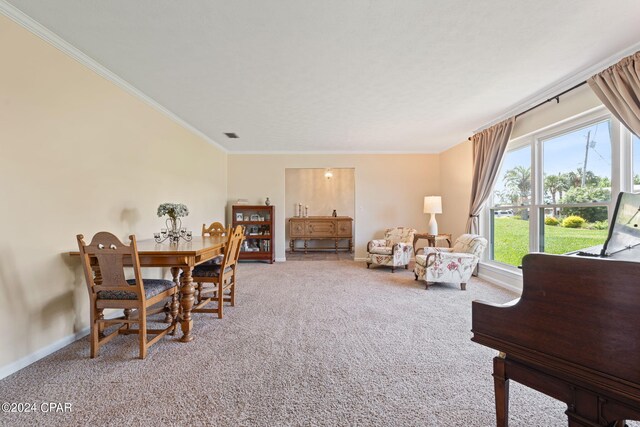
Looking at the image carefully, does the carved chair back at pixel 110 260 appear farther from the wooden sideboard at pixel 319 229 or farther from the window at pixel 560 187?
the wooden sideboard at pixel 319 229

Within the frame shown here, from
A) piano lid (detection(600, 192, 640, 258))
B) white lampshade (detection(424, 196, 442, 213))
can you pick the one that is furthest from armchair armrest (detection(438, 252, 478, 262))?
piano lid (detection(600, 192, 640, 258))

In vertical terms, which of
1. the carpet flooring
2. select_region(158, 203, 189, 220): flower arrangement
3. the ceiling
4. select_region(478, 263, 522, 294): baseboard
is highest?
the ceiling

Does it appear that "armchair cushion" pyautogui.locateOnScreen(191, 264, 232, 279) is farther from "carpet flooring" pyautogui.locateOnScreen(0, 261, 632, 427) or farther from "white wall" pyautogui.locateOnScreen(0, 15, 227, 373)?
"white wall" pyautogui.locateOnScreen(0, 15, 227, 373)

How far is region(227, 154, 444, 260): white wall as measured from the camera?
19.7ft

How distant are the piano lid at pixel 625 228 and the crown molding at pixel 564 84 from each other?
73.7 inches

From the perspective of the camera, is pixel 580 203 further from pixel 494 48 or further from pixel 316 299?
pixel 316 299

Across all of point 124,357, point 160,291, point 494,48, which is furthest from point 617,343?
point 124,357

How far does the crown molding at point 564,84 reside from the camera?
7.54ft

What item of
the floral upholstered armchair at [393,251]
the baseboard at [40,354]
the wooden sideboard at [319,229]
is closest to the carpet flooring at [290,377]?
the baseboard at [40,354]

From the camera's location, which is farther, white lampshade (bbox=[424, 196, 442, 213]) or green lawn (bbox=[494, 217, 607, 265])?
white lampshade (bbox=[424, 196, 442, 213])

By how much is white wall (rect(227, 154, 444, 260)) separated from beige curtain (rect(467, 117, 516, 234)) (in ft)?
5.13

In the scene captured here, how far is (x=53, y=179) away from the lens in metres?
2.10

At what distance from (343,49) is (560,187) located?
314 centimetres

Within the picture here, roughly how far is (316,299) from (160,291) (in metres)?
1.78
